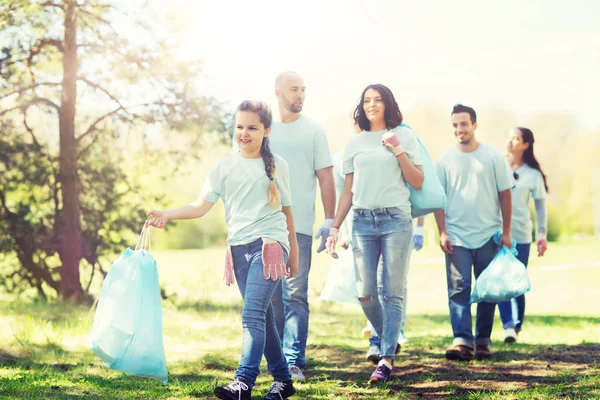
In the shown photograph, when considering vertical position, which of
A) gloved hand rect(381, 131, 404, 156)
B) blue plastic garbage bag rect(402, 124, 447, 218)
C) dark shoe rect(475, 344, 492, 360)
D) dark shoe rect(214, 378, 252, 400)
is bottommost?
dark shoe rect(475, 344, 492, 360)

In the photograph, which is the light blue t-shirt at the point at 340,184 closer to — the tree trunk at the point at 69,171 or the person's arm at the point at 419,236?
the person's arm at the point at 419,236

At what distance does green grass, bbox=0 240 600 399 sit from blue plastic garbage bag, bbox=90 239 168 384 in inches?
20.8

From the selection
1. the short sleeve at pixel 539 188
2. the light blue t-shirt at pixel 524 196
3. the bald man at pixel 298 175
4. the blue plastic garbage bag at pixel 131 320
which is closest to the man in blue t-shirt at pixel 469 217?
the bald man at pixel 298 175

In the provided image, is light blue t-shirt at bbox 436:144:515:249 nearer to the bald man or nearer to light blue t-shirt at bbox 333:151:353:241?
light blue t-shirt at bbox 333:151:353:241

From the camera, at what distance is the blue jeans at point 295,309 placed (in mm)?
5129

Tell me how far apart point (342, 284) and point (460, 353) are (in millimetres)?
1022

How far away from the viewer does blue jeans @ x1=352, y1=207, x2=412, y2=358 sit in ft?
16.1

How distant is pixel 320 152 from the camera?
5168 mm

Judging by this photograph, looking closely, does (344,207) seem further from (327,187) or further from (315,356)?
(315,356)

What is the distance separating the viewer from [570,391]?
4.46 metres

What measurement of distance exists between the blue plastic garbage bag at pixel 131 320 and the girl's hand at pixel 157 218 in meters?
0.23

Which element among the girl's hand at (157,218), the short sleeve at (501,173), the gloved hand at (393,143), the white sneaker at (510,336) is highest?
the gloved hand at (393,143)

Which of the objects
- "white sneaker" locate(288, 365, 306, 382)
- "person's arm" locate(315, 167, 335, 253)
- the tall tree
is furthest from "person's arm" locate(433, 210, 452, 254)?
the tall tree

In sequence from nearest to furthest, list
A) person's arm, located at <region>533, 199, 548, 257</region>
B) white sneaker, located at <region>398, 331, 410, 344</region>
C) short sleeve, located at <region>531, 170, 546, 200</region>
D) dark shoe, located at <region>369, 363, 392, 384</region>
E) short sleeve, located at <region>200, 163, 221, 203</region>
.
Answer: short sleeve, located at <region>200, 163, 221, 203</region>
dark shoe, located at <region>369, 363, 392, 384</region>
white sneaker, located at <region>398, 331, 410, 344</region>
short sleeve, located at <region>531, 170, 546, 200</region>
person's arm, located at <region>533, 199, 548, 257</region>
